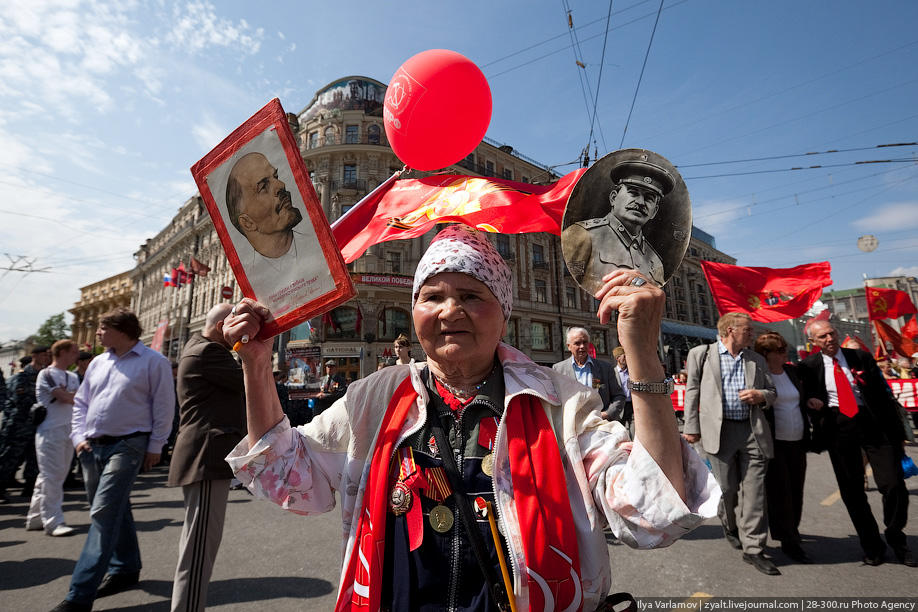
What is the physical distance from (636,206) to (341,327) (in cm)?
2782

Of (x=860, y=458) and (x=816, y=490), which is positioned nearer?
(x=860, y=458)

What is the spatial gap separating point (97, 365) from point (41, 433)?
9.77 feet

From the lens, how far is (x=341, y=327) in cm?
2819

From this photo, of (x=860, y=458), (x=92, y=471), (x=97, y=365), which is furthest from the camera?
(x=860, y=458)

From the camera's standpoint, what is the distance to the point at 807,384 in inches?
184

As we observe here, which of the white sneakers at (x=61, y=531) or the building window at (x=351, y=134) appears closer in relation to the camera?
the white sneakers at (x=61, y=531)

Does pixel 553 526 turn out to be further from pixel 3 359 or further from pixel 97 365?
pixel 3 359

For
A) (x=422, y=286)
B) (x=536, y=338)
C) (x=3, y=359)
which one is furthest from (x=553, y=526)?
(x=3, y=359)

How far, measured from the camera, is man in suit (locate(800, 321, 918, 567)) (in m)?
3.97

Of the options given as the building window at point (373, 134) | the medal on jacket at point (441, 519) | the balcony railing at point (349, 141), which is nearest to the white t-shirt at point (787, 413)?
the medal on jacket at point (441, 519)

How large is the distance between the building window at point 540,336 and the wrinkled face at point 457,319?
1334 inches

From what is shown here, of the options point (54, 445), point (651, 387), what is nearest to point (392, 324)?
point (54, 445)

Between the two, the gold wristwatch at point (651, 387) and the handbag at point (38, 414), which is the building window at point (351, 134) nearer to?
the handbag at point (38, 414)

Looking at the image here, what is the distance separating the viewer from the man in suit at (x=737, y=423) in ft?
13.7
